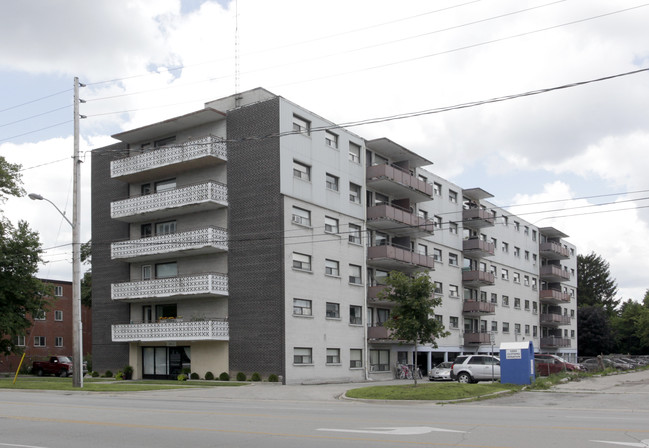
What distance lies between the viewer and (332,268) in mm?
41500

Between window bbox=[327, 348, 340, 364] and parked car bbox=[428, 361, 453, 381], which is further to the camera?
window bbox=[327, 348, 340, 364]

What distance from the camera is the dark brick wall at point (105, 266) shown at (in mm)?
43750

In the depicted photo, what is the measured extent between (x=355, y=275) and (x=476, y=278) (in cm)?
1899

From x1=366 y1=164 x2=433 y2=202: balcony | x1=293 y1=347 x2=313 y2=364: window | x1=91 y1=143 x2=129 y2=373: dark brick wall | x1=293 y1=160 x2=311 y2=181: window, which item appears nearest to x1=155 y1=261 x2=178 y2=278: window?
x1=91 y1=143 x2=129 y2=373: dark brick wall

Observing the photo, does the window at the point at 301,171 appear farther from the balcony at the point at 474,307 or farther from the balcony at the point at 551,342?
the balcony at the point at 551,342

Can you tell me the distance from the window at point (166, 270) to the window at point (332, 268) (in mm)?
9207

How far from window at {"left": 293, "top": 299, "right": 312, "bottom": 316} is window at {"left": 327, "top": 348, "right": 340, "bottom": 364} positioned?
10.0 ft

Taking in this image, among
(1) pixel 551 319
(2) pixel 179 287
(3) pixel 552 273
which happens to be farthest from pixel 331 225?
(3) pixel 552 273

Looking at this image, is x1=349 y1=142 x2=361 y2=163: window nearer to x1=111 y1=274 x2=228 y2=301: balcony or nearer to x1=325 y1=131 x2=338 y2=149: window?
x1=325 y1=131 x2=338 y2=149: window

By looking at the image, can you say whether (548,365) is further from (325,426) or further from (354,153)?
(325,426)

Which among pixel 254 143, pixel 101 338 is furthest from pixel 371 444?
pixel 101 338

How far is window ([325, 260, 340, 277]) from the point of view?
41031 millimetres

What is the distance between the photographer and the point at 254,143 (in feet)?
126

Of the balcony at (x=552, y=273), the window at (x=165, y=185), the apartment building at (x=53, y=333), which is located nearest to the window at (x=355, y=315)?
the window at (x=165, y=185)
